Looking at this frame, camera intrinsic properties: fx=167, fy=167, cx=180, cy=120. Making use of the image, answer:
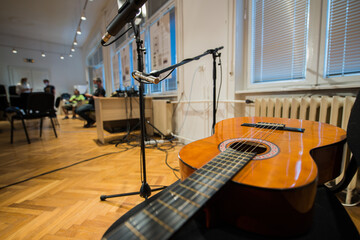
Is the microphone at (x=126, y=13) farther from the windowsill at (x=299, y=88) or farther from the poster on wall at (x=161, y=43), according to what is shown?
the poster on wall at (x=161, y=43)

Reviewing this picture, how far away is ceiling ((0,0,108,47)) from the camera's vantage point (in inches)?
183

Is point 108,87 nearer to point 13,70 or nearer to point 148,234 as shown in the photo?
point 13,70

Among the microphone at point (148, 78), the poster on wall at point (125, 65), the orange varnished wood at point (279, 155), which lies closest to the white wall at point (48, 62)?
the poster on wall at point (125, 65)

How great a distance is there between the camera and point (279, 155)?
19.2 inches

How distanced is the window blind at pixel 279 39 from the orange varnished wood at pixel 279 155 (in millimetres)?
964

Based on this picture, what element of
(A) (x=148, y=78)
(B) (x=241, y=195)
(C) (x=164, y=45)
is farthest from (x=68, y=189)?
(C) (x=164, y=45)

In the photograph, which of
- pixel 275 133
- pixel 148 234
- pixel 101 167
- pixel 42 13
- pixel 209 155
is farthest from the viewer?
pixel 42 13

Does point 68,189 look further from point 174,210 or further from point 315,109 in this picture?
point 315,109

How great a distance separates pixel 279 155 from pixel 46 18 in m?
7.70

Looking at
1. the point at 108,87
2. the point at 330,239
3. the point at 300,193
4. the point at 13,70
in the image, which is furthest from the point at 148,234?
the point at 13,70

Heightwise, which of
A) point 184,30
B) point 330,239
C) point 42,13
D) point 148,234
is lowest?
point 330,239

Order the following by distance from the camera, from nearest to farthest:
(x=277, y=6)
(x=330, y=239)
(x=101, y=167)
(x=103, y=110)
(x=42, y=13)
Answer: (x=330, y=239) → (x=277, y=6) → (x=101, y=167) → (x=103, y=110) → (x=42, y=13)

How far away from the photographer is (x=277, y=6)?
1536 millimetres

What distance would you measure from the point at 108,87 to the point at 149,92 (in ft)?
8.46
